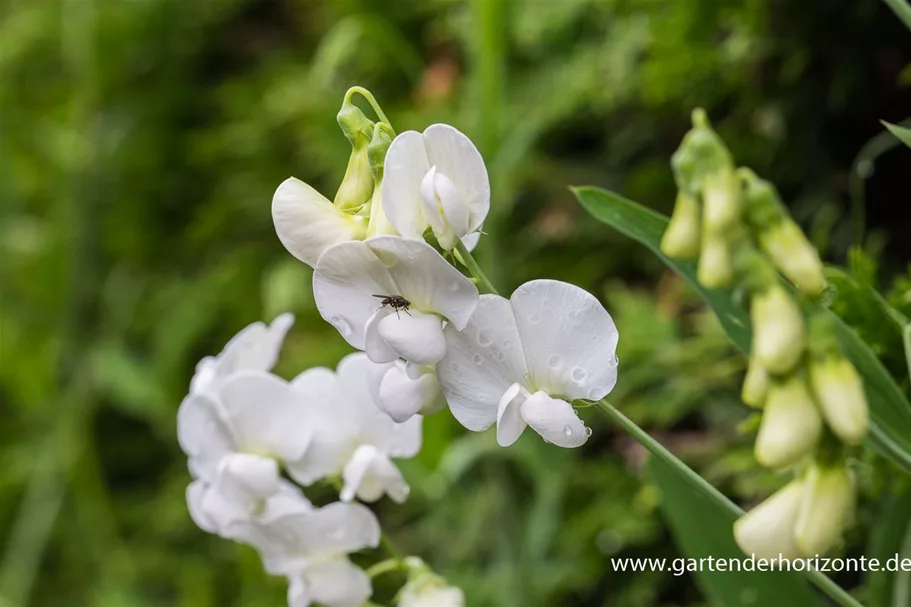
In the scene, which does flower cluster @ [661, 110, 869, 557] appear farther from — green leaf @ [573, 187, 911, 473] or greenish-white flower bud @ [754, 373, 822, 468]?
green leaf @ [573, 187, 911, 473]

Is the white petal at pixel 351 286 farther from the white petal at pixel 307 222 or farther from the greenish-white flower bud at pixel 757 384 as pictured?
the greenish-white flower bud at pixel 757 384

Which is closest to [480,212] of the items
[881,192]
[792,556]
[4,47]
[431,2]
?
[792,556]

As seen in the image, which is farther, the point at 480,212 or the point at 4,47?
the point at 4,47

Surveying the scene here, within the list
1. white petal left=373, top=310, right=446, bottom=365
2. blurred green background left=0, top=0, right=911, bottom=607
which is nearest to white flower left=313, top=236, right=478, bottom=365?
white petal left=373, top=310, right=446, bottom=365

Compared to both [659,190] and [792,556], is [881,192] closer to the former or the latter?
[659,190]

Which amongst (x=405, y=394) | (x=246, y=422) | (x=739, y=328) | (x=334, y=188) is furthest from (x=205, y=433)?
(x=334, y=188)

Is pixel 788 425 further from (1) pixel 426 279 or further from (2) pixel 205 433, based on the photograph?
(2) pixel 205 433

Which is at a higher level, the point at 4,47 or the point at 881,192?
the point at 881,192
